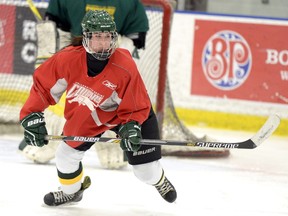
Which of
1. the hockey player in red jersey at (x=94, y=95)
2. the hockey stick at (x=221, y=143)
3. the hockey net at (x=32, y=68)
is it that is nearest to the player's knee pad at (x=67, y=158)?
the hockey player in red jersey at (x=94, y=95)

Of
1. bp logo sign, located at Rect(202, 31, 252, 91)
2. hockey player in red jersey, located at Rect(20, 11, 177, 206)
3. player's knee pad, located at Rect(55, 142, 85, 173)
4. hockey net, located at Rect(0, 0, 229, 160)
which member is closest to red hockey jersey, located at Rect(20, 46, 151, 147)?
hockey player in red jersey, located at Rect(20, 11, 177, 206)

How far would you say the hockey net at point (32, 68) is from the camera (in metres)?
4.57

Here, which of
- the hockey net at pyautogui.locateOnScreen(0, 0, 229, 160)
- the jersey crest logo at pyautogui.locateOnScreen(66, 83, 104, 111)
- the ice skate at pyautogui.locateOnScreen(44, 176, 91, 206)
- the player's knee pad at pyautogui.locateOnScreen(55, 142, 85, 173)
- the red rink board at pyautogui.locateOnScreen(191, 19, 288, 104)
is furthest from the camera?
the red rink board at pyautogui.locateOnScreen(191, 19, 288, 104)

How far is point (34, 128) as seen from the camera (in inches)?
109

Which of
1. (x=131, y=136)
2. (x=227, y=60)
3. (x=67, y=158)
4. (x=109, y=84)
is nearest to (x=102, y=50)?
(x=109, y=84)

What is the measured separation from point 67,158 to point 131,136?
347 millimetres

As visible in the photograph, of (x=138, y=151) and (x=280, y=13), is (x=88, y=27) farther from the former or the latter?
(x=280, y=13)

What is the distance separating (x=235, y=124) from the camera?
215 inches

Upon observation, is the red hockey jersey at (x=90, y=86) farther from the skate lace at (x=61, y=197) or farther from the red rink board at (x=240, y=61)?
the red rink board at (x=240, y=61)

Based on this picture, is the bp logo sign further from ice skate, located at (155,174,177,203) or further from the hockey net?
ice skate, located at (155,174,177,203)

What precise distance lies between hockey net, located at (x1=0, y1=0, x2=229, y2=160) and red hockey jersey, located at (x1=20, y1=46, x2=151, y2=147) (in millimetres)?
1298

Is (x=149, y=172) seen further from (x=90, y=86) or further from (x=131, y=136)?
(x=90, y=86)

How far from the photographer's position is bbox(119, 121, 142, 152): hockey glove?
8.94 feet

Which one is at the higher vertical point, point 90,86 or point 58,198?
point 90,86
